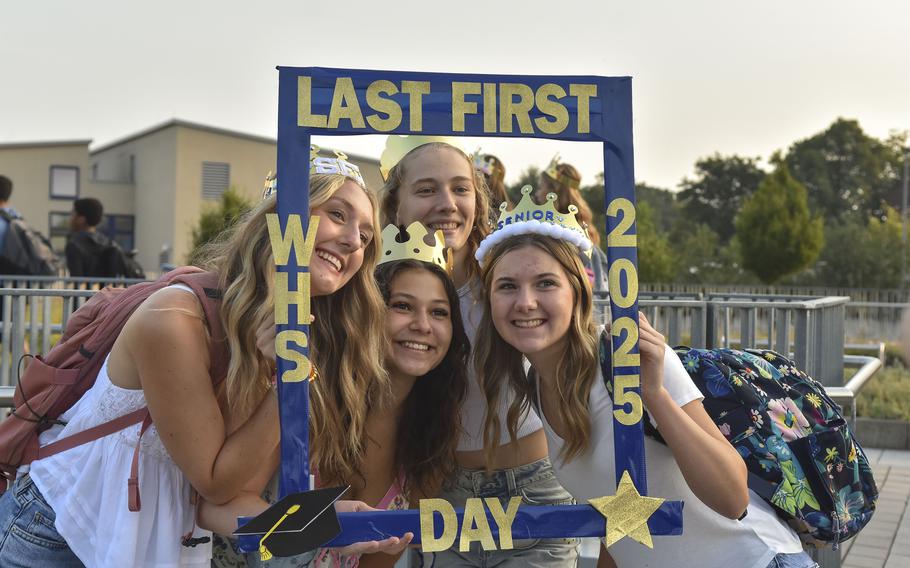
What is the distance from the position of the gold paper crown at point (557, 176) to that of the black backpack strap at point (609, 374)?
3465 mm

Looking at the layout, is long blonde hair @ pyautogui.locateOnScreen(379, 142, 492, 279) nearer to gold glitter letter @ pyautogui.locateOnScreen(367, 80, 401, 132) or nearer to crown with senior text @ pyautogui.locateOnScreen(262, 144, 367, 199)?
crown with senior text @ pyautogui.locateOnScreen(262, 144, 367, 199)

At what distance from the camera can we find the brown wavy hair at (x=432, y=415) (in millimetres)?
3027

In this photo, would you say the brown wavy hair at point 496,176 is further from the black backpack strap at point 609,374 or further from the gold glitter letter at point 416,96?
the gold glitter letter at point 416,96

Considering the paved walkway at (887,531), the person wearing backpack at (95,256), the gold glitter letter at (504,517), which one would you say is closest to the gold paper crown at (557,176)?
the paved walkway at (887,531)

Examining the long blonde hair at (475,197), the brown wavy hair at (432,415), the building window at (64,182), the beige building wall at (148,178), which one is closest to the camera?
the brown wavy hair at (432,415)

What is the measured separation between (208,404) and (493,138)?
1.03 metres

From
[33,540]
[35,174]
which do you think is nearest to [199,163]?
[35,174]

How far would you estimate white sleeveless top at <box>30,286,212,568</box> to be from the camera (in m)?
2.47

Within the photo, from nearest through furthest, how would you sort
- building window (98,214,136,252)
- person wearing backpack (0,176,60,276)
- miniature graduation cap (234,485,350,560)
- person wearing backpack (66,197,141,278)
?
1. miniature graduation cap (234,485,350,560)
2. person wearing backpack (0,176,60,276)
3. person wearing backpack (66,197,141,278)
4. building window (98,214,136,252)

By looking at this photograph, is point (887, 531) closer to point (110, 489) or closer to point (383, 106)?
point (383, 106)

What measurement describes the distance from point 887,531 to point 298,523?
5.33 meters

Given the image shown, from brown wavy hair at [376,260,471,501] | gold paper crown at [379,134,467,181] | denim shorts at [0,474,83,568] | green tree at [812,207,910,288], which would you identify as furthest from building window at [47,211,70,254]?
denim shorts at [0,474,83,568]

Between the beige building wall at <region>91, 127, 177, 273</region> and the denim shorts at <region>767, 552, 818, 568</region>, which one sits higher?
the beige building wall at <region>91, 127, 177, 273</region>

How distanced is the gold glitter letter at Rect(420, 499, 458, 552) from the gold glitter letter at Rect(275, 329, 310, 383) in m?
0.45
